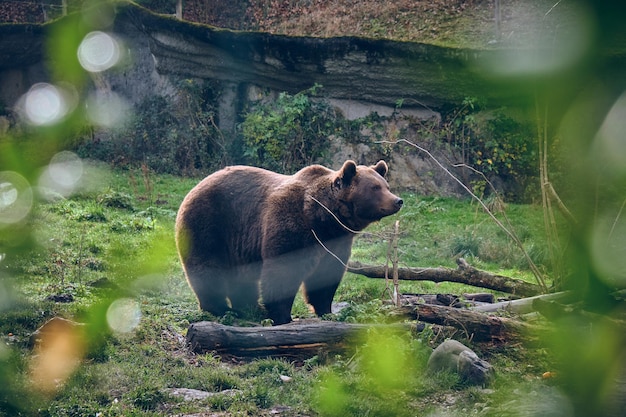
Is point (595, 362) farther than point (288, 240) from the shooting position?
No

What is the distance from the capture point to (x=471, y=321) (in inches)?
277

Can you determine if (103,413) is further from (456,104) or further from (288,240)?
(456,104)

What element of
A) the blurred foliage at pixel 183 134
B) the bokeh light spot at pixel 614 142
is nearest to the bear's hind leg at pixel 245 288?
Result: the bokeh light spot at pixel 614 142

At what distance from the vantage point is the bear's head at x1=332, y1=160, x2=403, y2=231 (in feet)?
28.2

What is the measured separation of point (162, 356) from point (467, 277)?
12.4 feet

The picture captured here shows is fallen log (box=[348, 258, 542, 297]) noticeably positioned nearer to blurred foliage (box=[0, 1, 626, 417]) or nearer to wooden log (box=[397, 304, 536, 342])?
wooden log (box=[397, 304, 536, 342])

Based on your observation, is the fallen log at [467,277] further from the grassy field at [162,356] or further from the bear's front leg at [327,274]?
the grassy field at [162,356]

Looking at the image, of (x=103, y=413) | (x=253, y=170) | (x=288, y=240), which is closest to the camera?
(x=103, y=413)

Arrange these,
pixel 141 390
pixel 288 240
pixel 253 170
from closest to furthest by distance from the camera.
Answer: pixel 141 390 < pixel 288 240 < pixel 253 170

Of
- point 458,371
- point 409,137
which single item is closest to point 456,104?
point 409,137

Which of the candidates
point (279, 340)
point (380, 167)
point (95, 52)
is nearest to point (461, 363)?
point (279, 340)

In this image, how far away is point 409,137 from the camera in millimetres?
17391

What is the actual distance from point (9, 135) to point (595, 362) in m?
1.01

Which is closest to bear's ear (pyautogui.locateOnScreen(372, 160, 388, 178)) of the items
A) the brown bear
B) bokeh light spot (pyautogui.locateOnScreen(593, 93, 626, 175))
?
the brown bear
